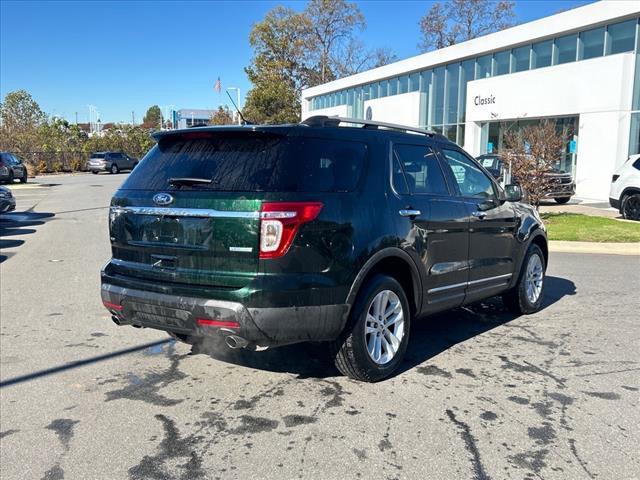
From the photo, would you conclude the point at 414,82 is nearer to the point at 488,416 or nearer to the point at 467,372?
the point at 467,372

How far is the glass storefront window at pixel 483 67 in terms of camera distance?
28.4 m

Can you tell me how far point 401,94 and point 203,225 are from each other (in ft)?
111

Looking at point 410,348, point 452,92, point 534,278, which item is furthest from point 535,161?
point 452,92

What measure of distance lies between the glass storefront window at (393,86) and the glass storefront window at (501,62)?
1015 cm

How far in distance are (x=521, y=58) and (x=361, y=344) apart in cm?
2549

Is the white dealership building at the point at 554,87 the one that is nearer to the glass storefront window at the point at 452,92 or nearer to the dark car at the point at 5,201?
the glass storefront window at the point at 452,92

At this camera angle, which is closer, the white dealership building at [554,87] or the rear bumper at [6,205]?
the rear bumper at [6,205]

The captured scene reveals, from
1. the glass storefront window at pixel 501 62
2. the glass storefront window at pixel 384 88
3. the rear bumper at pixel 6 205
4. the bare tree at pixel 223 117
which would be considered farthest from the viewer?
the bare tree at pixel 223 117

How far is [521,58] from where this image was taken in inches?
1038

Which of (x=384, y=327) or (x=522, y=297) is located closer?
(x=384, y=327)

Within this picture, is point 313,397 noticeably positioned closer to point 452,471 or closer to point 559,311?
point 452,471

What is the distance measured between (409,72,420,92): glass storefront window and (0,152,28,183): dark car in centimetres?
2285

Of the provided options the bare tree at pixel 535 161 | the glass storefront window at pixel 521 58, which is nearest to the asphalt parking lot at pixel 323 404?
the bare tree at pixel 535 161

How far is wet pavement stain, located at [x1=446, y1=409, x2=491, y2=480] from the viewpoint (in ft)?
10.3
